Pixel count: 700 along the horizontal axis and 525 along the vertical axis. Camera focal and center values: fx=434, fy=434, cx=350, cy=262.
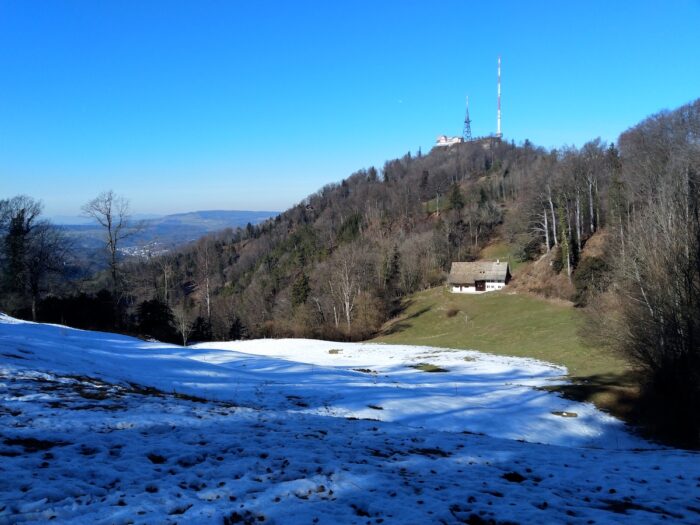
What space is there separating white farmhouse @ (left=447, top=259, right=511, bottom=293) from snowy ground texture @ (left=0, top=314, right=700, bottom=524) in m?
50.1

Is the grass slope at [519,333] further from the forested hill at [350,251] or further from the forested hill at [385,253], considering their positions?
the forested hill at [350,251]

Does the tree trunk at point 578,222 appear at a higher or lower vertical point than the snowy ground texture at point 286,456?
higher

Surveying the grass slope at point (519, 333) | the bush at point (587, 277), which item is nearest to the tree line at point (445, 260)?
the bush at point (587, 277)

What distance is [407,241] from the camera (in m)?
86.1

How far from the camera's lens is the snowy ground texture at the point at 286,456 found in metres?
5.53

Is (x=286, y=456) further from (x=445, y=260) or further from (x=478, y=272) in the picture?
(x=445, y=260)

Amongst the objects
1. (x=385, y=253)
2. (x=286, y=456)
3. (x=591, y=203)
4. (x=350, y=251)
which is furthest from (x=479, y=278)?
(x=286, y=456)

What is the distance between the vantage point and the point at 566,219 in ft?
208

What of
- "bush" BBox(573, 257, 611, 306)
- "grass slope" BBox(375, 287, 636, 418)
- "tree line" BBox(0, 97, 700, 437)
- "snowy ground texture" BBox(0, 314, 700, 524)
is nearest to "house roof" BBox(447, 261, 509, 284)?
"grass slope" BBox(375, 287, 636, 418)

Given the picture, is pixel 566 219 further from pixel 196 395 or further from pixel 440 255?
pixel 196 395

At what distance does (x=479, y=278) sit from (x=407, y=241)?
2322 cm

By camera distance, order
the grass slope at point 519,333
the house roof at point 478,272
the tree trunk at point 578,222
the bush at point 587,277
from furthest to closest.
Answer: the house roof at point 478,272 < the tree trunk at point 578,222 < the bush at point 587,277 < the grass slope at point 519,333

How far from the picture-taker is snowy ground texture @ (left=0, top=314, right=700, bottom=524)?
218 inches

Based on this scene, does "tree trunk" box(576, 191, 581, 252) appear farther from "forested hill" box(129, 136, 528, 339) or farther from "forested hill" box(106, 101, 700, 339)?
"forested hill" box(129, 136, 528, 339)
